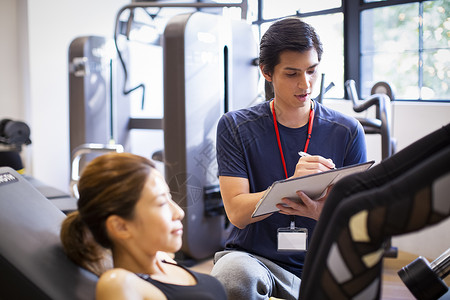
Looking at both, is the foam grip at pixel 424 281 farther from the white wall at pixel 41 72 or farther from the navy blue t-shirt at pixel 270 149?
the white wall at pixel 41 72

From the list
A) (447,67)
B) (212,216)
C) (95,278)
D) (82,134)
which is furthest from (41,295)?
(82,134)

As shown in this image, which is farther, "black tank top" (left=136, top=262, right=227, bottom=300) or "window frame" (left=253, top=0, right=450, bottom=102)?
"window frame" (left=253, top=0, right=450, bottom=102)

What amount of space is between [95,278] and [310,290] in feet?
1.52

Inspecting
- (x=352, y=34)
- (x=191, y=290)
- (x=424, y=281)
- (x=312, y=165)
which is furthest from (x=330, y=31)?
(x=191, y=290)

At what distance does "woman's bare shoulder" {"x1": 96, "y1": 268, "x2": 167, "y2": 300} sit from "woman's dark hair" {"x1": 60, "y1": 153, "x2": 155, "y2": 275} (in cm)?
12

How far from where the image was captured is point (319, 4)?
430cm

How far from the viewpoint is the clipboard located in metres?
1.27

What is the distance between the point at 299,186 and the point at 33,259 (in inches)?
26.9

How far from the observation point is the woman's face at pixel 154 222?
3.19 ft

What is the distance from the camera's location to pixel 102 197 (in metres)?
0.95

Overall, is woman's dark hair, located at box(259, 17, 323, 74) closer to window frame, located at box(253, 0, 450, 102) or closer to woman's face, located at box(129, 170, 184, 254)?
woman's face, located at box(129, 170, 184, 254)

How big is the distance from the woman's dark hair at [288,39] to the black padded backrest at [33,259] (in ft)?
2.92

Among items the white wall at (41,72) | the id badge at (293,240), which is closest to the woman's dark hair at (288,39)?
the id badge at (293,240)

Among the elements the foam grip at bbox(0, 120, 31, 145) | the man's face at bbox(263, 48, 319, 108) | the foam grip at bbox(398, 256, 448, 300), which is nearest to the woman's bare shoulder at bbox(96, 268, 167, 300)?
the foam grip at bbox(398, 256, 448, 300)
